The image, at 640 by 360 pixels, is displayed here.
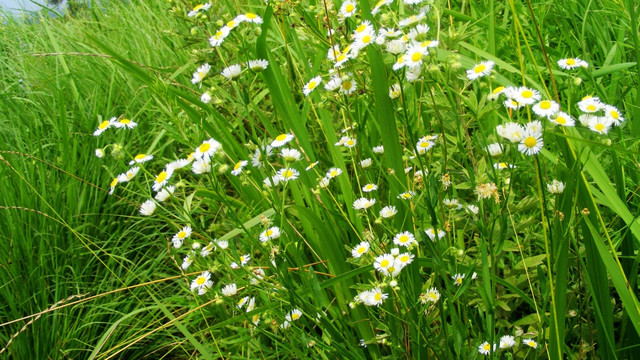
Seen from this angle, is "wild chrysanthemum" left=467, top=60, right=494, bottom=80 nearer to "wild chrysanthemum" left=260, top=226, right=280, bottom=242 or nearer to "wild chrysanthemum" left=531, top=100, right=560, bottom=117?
"wild chrysanthemum" left=531, top=100, right=560, bottom=117

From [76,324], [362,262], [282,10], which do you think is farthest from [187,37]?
[362,262]

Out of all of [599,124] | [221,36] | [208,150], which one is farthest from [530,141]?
[221,36]

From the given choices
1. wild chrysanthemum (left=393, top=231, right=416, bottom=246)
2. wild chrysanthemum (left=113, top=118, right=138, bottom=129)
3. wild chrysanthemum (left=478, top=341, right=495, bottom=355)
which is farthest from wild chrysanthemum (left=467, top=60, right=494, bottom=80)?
wild chrysanthemum (left=113, top=118, right=138, bottom=129)

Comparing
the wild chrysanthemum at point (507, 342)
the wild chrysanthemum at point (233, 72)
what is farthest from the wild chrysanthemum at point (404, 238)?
the wild chrysanthemum at point (233, 72)

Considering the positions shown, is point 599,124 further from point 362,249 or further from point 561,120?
point 362,249

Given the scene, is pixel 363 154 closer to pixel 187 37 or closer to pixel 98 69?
pixel 187 37
